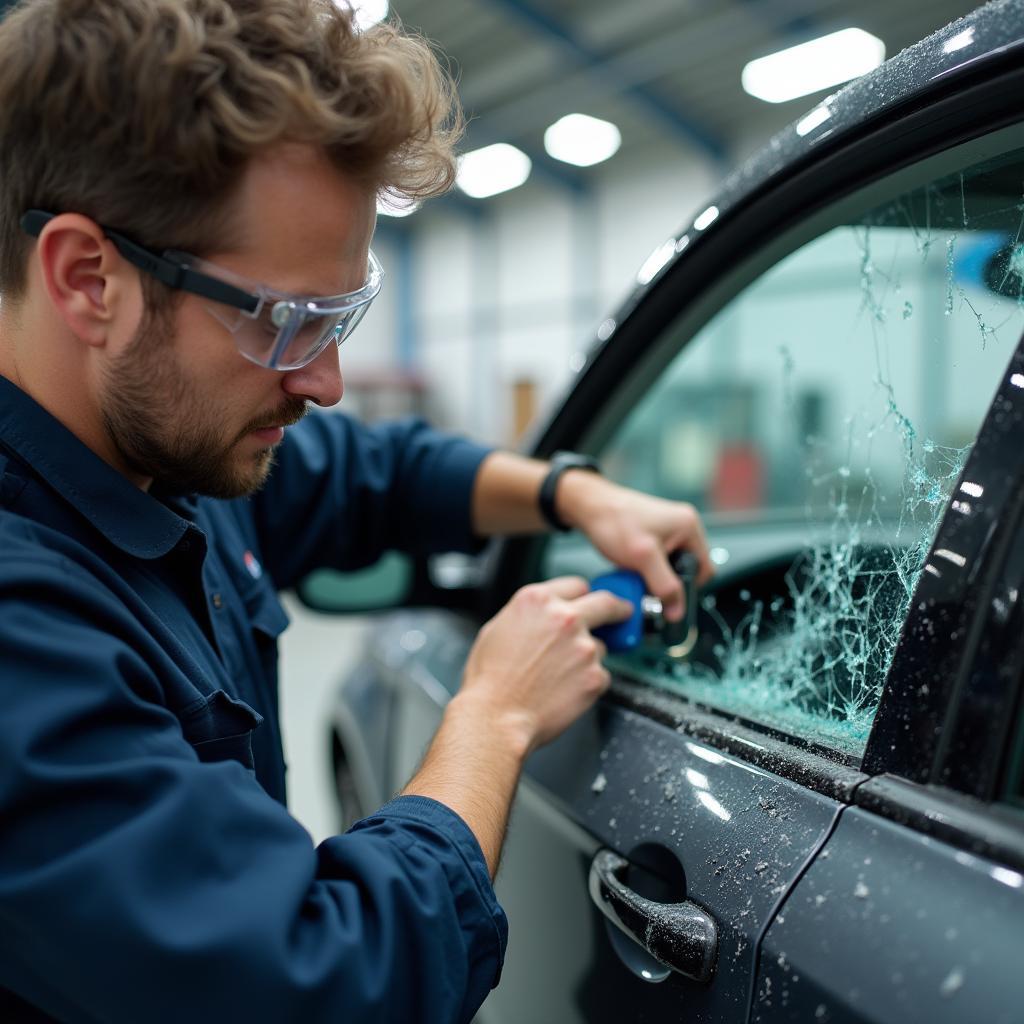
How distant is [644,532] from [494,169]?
34.7 feet

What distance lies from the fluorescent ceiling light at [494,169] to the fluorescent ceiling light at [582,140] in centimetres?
42

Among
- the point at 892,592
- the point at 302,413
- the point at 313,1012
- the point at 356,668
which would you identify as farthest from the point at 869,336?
the point at 356,668

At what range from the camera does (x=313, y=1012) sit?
26.6 inches

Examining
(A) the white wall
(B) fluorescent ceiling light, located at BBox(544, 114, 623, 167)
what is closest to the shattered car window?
(A) the white wall

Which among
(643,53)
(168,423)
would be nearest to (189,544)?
(168,423)

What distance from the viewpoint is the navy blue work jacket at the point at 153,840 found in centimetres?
64

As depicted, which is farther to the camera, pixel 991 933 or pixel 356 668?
pixel 356 668

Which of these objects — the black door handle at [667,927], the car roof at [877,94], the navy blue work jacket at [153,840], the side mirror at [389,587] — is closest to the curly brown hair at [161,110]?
the navy blue work jacket at [153,840]

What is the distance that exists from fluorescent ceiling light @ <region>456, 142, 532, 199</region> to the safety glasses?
9.68 metres

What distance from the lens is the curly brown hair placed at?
2.57 feet

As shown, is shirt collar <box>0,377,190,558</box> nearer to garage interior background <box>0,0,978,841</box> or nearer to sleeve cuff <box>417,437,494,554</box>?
garage interior background <box>0,0,978,841</box>

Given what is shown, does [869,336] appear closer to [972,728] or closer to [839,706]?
[839,706]

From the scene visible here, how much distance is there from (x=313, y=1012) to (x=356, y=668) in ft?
5.24

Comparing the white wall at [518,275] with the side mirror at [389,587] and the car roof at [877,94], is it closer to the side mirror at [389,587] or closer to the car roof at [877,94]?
the side mirror at [389,587]
